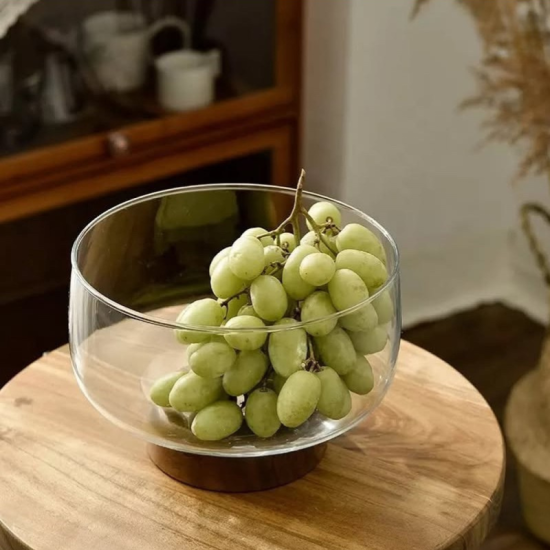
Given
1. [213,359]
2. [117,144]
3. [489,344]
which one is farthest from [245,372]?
[489,344]

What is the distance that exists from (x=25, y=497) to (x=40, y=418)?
0.39ft

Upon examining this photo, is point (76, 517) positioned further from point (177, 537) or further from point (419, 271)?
point (419, 271)

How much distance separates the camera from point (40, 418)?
92 centimetres

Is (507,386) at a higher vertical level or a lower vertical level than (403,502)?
lower

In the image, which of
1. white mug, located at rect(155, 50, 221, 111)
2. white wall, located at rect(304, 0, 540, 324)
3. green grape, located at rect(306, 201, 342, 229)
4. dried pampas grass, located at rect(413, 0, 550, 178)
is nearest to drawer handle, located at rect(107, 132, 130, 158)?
white mug, located at rect(155, 50, 221, 111)

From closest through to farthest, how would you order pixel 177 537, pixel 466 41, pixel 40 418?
pixel 177 537 < pixel 40 418 < pixel 466 41

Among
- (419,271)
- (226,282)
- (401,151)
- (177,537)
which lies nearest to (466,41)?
(401,151)

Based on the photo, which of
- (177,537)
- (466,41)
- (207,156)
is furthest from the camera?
(466,41)

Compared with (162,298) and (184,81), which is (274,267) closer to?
(162,298)

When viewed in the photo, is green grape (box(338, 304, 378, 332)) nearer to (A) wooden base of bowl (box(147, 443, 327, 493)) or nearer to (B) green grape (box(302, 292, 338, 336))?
(B) green grape (box(302, 292, 338, 336))

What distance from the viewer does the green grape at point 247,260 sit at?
2.58 feet

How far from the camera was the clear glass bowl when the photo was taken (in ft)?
2.67

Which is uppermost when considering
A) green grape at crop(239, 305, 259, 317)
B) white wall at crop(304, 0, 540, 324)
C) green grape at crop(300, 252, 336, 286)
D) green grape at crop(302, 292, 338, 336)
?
green grape at crop(300, 252, 336, 286)

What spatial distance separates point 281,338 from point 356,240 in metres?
0.13
